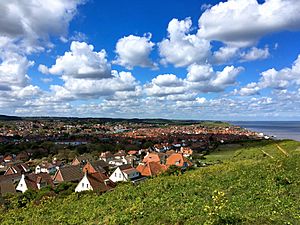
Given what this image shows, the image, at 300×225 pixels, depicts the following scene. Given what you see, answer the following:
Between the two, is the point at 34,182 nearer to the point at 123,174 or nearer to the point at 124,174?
the point at 123,174

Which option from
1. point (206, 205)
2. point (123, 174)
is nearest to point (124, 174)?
point (123, 174)

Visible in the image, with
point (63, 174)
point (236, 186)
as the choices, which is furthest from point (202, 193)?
point (63, 174)

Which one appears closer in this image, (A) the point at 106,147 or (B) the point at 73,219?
(B) the point at 73,219

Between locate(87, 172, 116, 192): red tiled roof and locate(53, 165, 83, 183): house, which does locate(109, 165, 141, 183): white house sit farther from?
locate(87, 172, 116, 192): red tiled roof

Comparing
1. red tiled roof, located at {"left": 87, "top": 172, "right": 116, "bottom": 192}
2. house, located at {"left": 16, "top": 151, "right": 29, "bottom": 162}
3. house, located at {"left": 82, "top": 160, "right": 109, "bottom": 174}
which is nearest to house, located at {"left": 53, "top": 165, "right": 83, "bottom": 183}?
house, located at {"left": 82, "top": 160, "right": 109, "bottom": 174}

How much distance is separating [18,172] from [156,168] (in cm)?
3292

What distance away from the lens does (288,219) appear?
29.2ft

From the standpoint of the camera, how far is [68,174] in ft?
172

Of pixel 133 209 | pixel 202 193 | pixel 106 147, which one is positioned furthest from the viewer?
pixel 106 147

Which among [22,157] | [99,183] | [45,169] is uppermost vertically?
[99,183]

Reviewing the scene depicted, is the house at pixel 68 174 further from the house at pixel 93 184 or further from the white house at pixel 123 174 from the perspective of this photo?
the house at pixel 93 184

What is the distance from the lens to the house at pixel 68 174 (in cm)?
5117

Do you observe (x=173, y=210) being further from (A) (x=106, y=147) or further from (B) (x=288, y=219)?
(A) (x=106, y=147)

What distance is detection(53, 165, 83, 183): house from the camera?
51.2 metres
